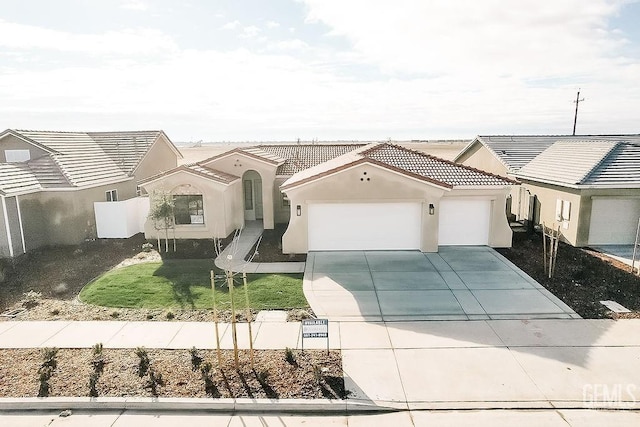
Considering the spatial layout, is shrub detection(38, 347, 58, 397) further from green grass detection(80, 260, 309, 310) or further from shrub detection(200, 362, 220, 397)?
green grass detection(80, 260, 309, 310)

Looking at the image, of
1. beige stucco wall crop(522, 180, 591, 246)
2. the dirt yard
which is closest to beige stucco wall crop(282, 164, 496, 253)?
the dirt yard

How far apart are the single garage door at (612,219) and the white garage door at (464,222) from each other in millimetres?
4397

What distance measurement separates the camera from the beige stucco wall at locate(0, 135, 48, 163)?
2170 cm

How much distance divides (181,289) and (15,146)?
15.3 meters

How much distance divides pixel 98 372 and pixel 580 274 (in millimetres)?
14262

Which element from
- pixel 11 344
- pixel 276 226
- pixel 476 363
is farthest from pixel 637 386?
pixel 276 226

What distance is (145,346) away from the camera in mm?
10016

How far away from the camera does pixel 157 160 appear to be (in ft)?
91.4

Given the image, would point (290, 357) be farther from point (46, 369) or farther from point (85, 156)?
point (85, 156)

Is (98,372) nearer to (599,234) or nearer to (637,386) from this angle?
(637,386)

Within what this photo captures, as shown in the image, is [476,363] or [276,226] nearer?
[476,363]

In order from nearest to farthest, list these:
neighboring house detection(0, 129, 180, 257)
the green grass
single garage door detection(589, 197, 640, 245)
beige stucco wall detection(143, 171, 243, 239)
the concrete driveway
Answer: the concrete driveway < the green grass < neighboring house detection(0, 129, 180, 257) < single garage door detection(589, 197, 640, 245) < beige stucco wall detection(143, 171, 243, 239)

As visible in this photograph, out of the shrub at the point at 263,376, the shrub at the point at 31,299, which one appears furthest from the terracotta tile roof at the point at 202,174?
the shrub at the point at 263,376

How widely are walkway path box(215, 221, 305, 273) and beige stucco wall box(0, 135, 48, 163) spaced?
11.4m
